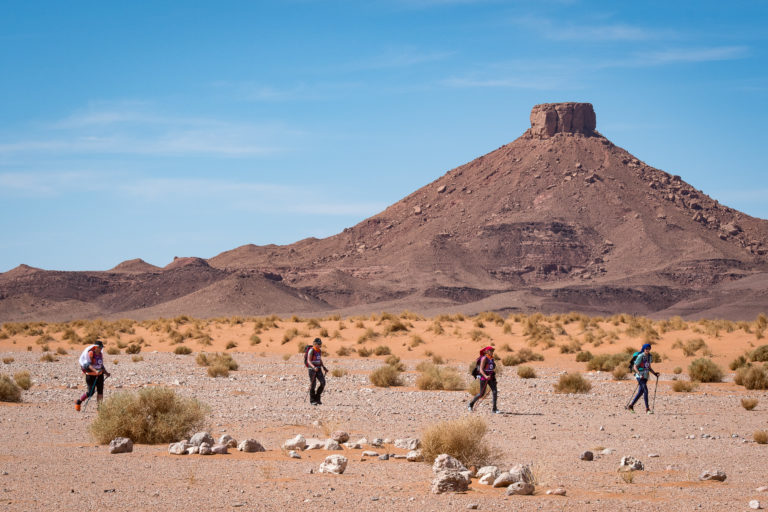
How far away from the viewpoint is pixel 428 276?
125 meters

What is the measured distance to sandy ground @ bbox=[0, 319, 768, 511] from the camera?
10195mm

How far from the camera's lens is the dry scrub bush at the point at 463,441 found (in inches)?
478

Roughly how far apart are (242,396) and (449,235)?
11884cm

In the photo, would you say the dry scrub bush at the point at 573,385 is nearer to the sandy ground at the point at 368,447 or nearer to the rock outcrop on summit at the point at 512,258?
the sandy ground at the point at 368,447

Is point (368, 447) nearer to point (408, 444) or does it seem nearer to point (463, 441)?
point (408, 444)

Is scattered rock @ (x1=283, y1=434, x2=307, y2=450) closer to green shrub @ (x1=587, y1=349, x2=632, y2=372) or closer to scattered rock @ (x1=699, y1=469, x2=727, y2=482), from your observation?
scattered rock @ (x1=699, y1=469, x2=727, y2=482)

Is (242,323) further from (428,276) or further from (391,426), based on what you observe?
(428,276)

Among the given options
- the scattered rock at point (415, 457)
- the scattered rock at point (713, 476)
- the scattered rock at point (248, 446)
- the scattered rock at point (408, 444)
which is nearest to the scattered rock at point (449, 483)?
the scattered rock at point (415, 457)

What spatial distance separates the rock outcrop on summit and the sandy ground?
69.3 metres

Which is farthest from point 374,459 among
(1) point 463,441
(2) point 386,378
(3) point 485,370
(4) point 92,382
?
Result: (2) point 386,378

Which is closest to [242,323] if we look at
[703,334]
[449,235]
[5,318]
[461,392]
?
[703,334]

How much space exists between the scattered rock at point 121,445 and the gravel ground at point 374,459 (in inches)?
3.9

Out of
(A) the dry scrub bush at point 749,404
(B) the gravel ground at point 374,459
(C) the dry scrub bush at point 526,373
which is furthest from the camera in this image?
(C) the dry scrub bush at point 526,373

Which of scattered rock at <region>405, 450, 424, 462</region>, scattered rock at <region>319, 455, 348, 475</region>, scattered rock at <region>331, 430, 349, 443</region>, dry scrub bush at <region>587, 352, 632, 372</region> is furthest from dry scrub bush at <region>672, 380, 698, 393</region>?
scattered rock at <region>319, 455, 348, 475</region>
